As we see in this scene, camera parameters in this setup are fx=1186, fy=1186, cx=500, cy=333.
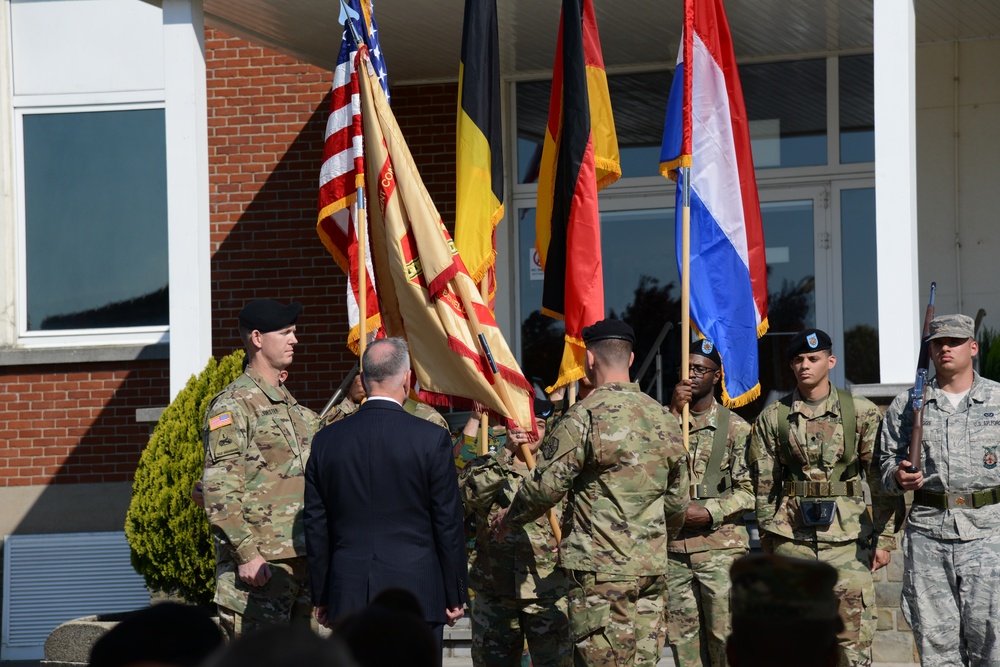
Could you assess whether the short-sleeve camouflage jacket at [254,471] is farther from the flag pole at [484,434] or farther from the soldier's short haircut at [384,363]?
the flag pole at [484,434]

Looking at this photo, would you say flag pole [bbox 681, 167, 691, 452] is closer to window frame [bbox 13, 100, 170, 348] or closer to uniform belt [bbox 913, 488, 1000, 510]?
uniform belt [bbox 913, 488, 1000, 510]

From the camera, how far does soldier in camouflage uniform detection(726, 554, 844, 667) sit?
2625 mm

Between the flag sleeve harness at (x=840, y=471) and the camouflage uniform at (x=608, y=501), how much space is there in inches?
46.6

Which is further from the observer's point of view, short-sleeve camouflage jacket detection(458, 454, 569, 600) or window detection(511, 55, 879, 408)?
window detection(511, 55, 879, 408)

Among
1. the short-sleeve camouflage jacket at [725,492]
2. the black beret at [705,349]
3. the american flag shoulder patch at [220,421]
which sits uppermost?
the black beret at [705,349]

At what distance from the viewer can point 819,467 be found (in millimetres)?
6613

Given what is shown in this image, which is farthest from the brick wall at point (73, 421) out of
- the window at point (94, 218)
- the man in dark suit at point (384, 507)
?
the man in dark suit at point (384, 507)

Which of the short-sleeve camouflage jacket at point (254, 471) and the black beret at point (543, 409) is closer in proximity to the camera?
the short-sleeve camouflage jacket at point (254, 471)

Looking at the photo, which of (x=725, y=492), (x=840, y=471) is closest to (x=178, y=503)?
(x=725, y=492)

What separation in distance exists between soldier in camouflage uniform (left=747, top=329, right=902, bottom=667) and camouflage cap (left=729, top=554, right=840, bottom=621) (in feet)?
12.7

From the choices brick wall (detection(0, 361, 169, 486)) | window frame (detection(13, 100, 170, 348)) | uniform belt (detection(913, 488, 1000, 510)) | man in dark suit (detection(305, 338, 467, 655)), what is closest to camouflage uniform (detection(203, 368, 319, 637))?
man in dark suit (detection(305, 338, 467, 655))

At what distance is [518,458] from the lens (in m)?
6.64

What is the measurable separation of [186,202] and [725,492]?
4.36 m

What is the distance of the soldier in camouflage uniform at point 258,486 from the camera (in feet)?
18.8
